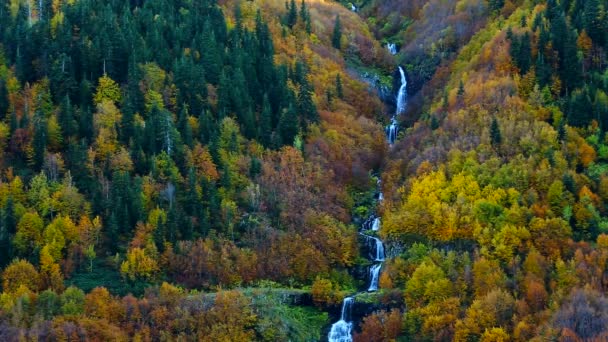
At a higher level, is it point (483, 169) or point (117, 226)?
point (483, 169)

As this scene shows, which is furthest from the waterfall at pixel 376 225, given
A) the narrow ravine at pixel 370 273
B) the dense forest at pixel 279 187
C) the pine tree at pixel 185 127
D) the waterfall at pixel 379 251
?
the pine tree at pixel 185 127

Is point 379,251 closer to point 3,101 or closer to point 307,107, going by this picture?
point 307,107

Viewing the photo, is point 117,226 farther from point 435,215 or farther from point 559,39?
point 559,39

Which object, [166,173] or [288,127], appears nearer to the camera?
[166,173]

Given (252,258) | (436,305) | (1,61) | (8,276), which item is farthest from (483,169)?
(1,61)

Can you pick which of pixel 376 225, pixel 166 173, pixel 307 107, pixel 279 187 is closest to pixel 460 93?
pixel 307 107
